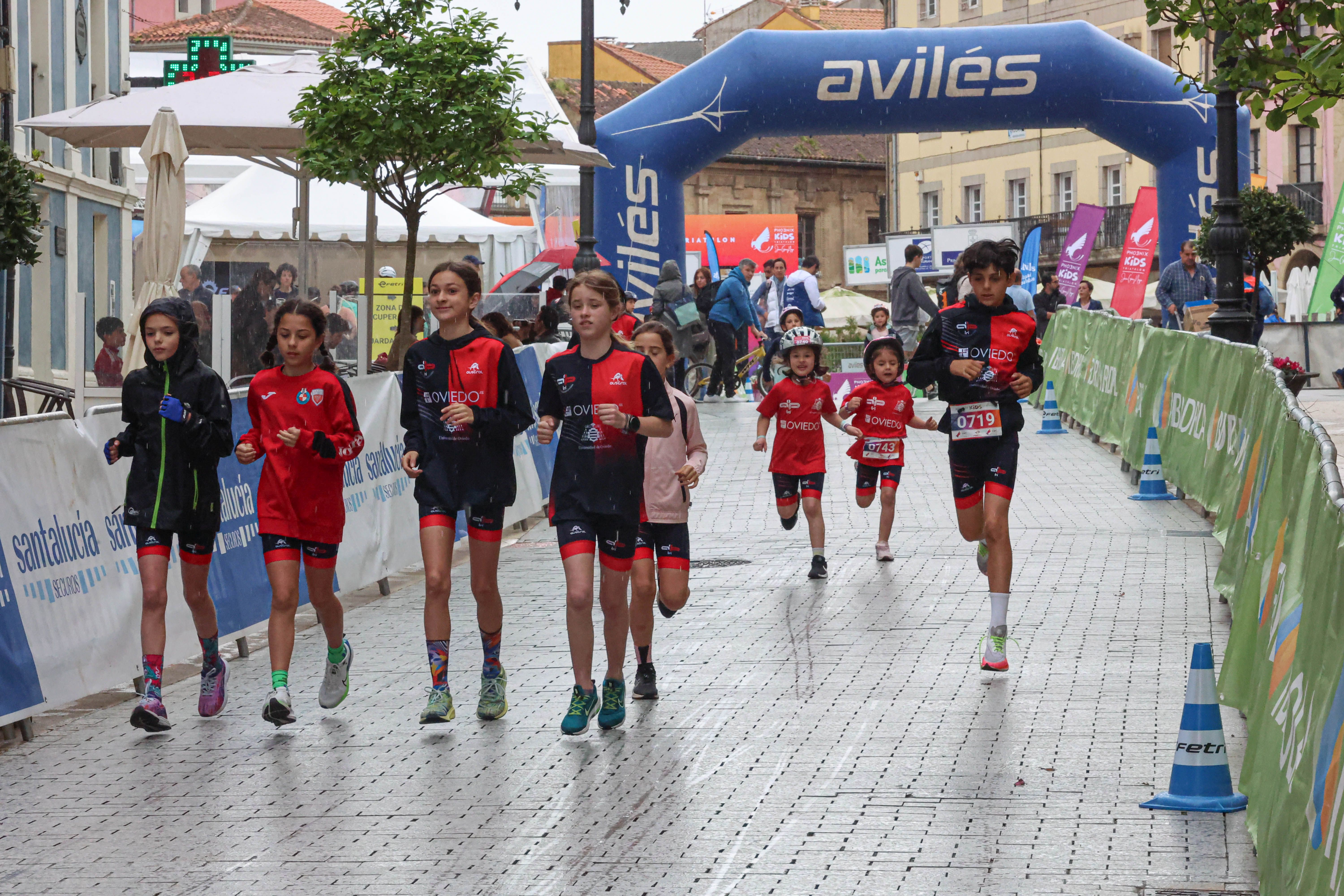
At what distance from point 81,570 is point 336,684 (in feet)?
4.47

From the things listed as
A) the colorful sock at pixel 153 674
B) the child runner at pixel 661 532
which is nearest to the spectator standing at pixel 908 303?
the child runner at pixel 661 532

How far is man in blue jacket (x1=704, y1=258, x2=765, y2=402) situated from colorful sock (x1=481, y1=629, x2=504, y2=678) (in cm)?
1828

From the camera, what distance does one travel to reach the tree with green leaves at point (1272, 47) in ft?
25.0

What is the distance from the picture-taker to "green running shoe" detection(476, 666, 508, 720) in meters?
7.64

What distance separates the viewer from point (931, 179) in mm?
65625

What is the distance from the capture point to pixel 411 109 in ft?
48.7

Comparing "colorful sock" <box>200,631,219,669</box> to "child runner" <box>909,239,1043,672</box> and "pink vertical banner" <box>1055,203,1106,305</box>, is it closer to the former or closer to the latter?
"child runner" <box>909,239,1043,672</box>

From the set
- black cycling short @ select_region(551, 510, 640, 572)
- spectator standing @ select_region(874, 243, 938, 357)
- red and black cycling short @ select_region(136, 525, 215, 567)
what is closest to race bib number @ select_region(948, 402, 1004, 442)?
black cycling short @ select_region(551, 510, 640, 572)

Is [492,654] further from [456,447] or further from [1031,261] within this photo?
[1031,261]

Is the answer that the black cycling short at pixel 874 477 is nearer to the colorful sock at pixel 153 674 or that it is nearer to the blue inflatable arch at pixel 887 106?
the colorful sock at pixel 153 674

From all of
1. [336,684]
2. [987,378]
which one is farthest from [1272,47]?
[336,684]

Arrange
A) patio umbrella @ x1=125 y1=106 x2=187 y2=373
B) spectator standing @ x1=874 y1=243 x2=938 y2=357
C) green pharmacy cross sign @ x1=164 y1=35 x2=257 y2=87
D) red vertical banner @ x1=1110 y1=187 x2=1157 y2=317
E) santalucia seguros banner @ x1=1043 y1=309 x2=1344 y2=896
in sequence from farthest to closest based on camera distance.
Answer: red vertical banner @ x1=1110 y1=187 x2=1157 y2=317, green pharmacy cross sign @ x1=164 y1=35 x2=257 y2=87, spectator standing @ x1=874 y1=243 x2=938 y2=357, patio umbrella @ x1=125 y1=106 x2=187 y2=373, santalucia seguros banner @ x1=1043 y1=309 x2=1344 y2=896

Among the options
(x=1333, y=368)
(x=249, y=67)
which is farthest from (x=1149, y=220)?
(x=249, y=67)

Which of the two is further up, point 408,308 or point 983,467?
point 408,308
